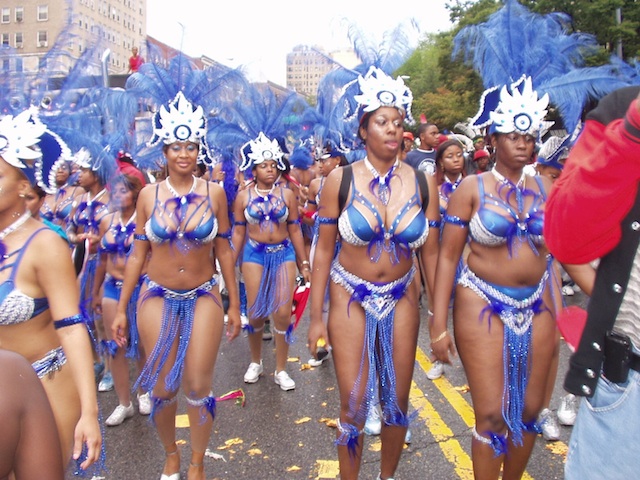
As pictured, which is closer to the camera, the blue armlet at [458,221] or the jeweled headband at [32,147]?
the jeweled headband at [32,147]

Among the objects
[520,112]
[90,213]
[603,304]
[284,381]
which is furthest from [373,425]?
[90,213]

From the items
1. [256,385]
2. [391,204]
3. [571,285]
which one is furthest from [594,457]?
[571,285]

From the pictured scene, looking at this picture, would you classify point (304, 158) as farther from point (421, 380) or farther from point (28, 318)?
Result: point (28, 318)

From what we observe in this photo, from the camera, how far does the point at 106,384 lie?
5578mm

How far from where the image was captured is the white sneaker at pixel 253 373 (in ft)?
18.8

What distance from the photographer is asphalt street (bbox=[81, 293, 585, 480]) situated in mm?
3920

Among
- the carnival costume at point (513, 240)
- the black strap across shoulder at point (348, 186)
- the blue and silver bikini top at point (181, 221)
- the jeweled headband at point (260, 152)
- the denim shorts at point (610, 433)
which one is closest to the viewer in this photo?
the denim shorts at point (610, 433)

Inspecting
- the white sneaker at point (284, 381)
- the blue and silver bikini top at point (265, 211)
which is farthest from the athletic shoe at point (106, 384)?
the blue and silver bikini top at point (265, 211)

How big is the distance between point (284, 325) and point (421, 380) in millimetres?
1419

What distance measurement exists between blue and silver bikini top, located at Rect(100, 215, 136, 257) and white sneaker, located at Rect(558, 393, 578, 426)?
145 inches

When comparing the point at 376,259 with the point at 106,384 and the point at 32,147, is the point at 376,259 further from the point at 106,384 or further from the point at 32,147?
the point at 106,384

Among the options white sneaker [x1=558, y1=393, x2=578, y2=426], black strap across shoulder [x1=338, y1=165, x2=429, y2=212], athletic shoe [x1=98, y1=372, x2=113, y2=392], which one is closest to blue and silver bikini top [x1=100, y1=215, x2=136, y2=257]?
athletic shoe [x1=98, y1=372, x2=113, y2=392]

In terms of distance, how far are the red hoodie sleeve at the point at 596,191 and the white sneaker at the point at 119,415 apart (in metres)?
4.10

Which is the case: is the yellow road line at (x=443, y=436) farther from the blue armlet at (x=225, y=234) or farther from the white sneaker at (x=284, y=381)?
the blue armlet at (x=225, y=234)
